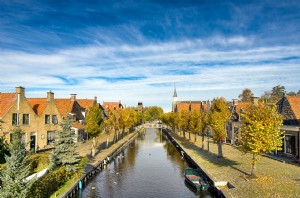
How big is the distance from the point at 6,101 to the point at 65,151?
18092 millimetres

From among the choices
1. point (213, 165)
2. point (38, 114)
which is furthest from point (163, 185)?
point (38, 114)

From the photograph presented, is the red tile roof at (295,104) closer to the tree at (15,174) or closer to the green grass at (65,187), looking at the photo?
the green grass at (65,187)

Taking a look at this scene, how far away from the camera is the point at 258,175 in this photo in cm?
2928

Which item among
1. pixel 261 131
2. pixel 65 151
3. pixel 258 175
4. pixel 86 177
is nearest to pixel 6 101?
pixel 65 151

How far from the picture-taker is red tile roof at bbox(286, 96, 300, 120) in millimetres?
39691

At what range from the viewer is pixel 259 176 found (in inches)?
1131

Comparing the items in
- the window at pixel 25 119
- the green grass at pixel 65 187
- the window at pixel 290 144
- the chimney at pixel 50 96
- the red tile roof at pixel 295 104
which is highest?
the chimney at pixel 50 96

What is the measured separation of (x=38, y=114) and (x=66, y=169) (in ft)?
76.1

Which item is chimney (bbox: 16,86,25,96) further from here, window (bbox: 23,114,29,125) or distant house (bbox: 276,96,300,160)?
distant house (bbox: 276,96,300,160)

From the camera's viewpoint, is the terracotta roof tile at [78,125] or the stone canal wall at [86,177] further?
the terracotta roof tile at [78,125]

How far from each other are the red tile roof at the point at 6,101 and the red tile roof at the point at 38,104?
758cm

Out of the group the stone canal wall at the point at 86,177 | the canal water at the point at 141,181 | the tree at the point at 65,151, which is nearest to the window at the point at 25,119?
the stone canal wall at the point at 86,177

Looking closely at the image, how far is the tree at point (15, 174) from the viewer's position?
1736 centimetres

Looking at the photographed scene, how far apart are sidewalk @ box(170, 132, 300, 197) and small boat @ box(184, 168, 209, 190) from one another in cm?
105
